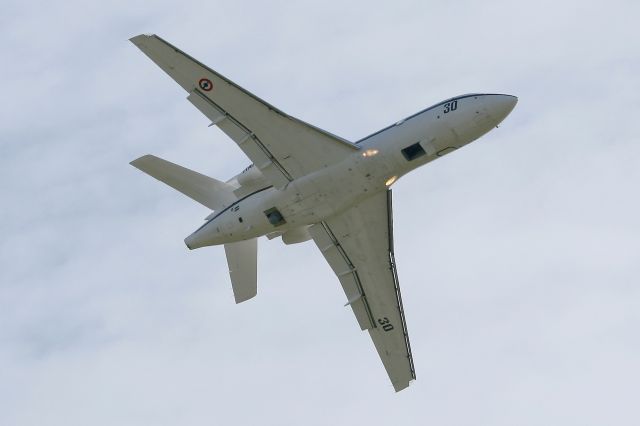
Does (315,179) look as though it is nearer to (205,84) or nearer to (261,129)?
(261,129)

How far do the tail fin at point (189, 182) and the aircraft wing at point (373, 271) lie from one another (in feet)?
18.5

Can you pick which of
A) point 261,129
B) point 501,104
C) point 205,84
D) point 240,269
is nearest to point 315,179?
point 261,129

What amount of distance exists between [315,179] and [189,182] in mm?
8481

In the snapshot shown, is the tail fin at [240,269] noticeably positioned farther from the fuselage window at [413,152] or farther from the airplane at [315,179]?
the fuselage window at [413,152]

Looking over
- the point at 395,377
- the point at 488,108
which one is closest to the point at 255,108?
the point at 488,108

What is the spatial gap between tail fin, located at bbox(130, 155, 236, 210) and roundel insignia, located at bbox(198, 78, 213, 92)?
7.03 meters

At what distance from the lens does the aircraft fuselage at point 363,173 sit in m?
62.9

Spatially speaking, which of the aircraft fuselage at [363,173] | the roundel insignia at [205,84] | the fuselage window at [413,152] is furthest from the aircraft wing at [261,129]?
the fuselage window at [413,152]

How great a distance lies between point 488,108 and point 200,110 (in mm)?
15329

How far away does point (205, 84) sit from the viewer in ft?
208

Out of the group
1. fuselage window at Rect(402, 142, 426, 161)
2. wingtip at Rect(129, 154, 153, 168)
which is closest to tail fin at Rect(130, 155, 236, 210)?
wingtip at Rect(129, 154, 153, 168)

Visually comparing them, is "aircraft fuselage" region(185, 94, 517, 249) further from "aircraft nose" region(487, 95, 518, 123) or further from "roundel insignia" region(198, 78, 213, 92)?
"roundel insignia" region(198, 78, 213, 92)

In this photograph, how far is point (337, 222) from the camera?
67750 millimetres

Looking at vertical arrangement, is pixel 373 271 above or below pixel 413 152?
below
